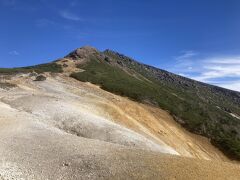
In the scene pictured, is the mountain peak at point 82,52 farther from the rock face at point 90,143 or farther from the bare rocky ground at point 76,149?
the bare rocky ground at point 76,149

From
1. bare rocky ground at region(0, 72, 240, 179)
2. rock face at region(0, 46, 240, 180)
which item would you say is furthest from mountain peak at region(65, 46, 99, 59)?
bare rocky ground at region(0, 72, 240, 179)

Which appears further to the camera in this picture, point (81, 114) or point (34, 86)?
point (34, 86)

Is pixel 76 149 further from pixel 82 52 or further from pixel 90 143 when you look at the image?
pixel 82 52

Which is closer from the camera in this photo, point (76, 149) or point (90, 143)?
point (76, 149)

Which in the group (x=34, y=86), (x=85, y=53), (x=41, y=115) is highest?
(x=85, y=53)

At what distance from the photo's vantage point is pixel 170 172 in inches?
896

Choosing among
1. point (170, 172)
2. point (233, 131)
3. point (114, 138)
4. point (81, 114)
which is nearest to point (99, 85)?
point (233, 131)

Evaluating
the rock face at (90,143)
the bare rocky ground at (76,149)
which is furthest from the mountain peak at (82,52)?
the bare rocky ground at (76,149)

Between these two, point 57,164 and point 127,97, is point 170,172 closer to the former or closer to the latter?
point 57,164

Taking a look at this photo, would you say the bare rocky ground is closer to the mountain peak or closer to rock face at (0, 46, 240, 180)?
rock face at (0, 46, 240, 180)

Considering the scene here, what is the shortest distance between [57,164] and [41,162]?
1120 mm

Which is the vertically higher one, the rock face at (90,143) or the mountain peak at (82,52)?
the mountain peak at (82,52)

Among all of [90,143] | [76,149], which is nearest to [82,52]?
[90,143]

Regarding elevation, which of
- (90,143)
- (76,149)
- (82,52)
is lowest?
(76,149)
